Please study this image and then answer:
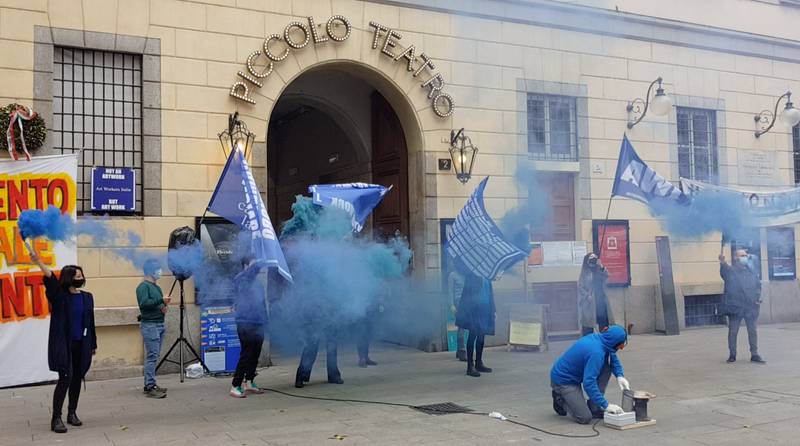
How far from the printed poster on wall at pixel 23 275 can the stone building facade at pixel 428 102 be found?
410 millimetres

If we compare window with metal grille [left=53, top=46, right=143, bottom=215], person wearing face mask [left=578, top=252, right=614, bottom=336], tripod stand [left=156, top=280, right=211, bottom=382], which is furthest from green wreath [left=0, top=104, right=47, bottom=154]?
person wearing face mask [left=578, top=252, right=614, bottom=336]

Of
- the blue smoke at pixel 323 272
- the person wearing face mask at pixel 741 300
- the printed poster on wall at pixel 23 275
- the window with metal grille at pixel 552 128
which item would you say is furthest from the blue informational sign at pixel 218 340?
the person wearing face mask at pixel 741 300

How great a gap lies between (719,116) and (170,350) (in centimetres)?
1166

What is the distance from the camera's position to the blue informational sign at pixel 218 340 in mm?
9875

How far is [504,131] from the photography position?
12.5 meters

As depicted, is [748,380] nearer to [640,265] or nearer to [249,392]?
[640,265]

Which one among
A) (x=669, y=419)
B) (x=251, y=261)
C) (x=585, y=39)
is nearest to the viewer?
(x=669, y=419)

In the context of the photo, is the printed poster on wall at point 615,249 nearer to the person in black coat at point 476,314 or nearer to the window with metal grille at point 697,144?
the window with metal grille at point 697,144

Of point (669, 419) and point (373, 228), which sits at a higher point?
point (373, 228)

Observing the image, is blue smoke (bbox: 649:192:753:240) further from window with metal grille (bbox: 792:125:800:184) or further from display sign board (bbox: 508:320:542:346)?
window with metal grille (bbox: 792:125:800:184)

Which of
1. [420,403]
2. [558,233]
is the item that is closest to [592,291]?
[558,233]

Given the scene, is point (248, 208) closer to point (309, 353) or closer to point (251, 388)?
point (309, 353)

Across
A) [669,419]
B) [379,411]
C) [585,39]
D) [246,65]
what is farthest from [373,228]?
[669,419]

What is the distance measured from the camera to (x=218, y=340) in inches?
392
